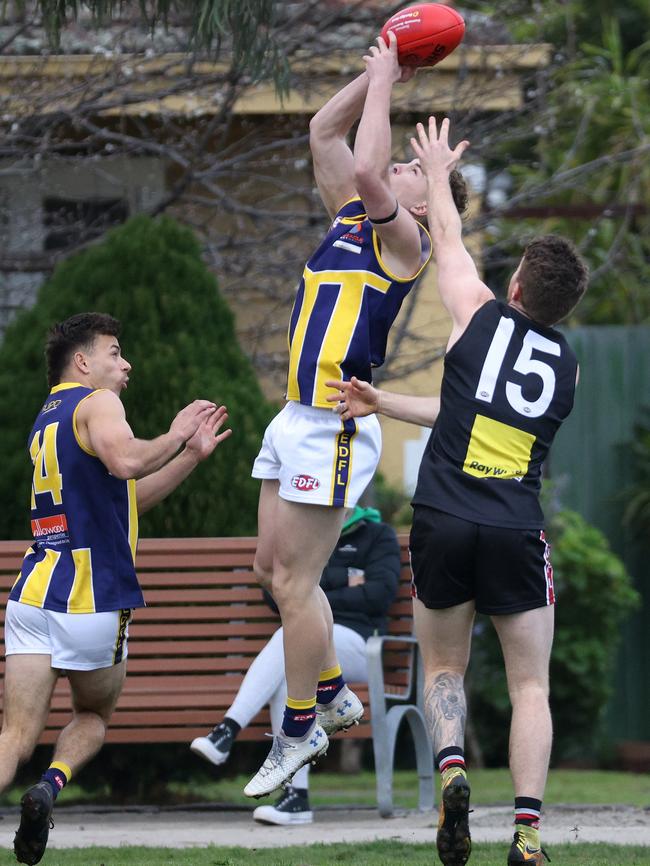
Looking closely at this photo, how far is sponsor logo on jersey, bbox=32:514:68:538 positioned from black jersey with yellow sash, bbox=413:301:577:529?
1.30 meters

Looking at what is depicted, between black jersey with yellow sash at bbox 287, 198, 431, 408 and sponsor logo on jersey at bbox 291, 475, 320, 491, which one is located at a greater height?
black jersey with yellow sash at bbox 287, 198, 431, 408

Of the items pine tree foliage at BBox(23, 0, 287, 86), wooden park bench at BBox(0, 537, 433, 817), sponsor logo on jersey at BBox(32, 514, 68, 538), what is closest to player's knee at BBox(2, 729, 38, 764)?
sponsor logo on jersey at BBox(32, 514, 68, 538)

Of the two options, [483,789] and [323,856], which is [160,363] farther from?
[483,789]

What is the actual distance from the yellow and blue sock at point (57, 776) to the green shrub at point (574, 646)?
200 inches

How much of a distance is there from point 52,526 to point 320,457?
1017 mm

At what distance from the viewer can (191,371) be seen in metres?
7.85

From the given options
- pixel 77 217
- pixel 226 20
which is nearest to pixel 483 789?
pixel 226 20

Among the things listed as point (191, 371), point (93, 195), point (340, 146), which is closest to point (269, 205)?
point (93, 195)

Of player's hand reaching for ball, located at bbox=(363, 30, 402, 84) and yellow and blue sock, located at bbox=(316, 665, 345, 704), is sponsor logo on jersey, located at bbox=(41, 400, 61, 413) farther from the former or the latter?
player's hand reaching for ball, located at bbox=(363, 30, 402, 84)

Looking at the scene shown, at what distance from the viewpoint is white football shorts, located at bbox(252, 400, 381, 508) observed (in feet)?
17.6

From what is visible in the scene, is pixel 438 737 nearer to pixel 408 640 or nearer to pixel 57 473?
pixel 57 473

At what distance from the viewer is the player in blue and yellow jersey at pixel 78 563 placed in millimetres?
5266

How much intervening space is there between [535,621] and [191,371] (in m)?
3.26

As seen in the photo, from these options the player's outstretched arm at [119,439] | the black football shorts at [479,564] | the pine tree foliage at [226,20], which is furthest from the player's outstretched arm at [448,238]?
the pine tree foliage at [226,20]
